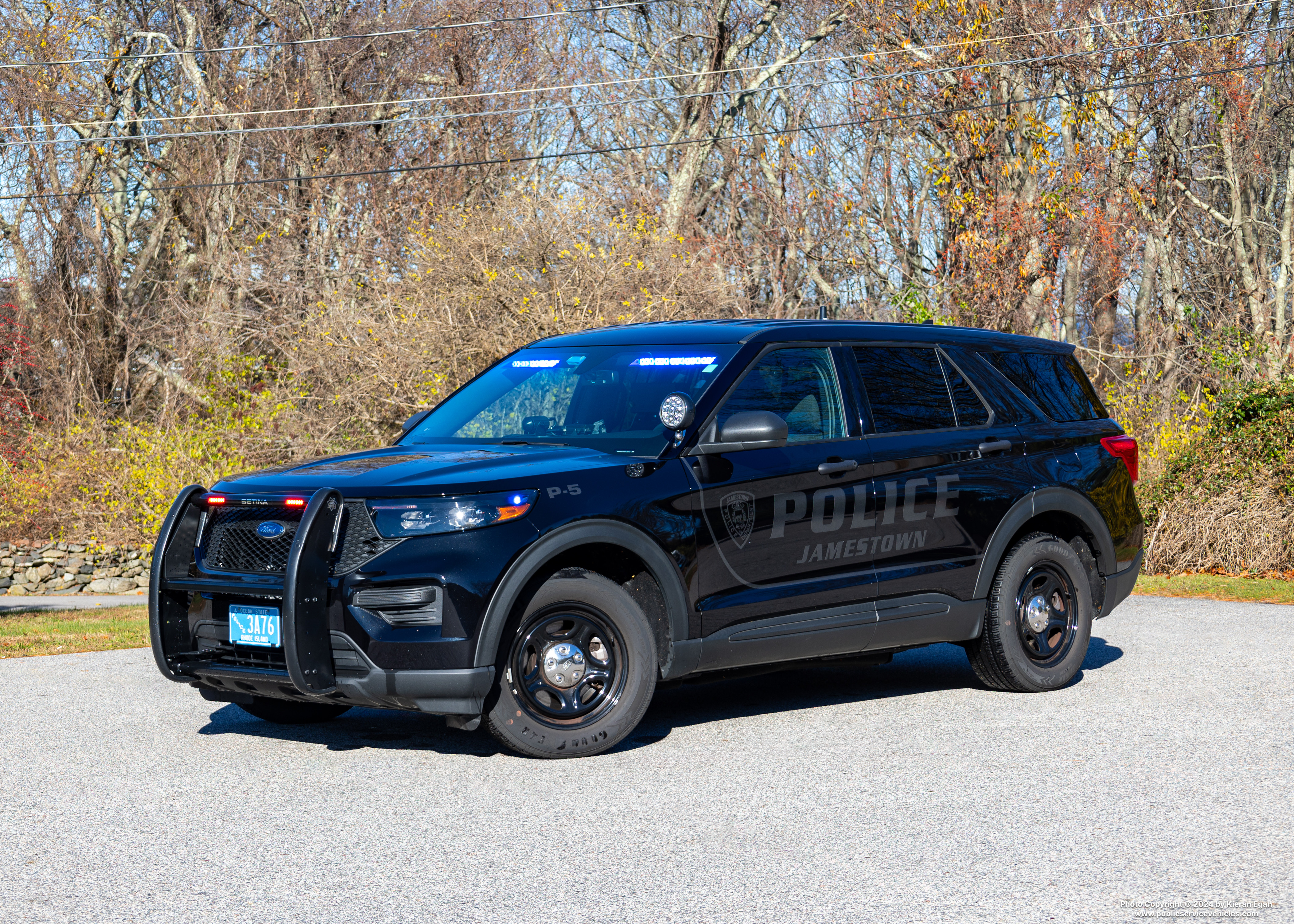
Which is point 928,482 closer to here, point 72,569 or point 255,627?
point 255,627

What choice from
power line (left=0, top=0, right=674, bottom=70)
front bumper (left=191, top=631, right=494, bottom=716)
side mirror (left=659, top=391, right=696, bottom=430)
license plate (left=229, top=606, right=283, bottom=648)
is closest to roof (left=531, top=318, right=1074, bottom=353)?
side mirror (left=659, top=391, right=696, bottom=430)

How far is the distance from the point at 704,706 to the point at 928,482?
5.56 feet

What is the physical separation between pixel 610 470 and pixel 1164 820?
2.64 metres

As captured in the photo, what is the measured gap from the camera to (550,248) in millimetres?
17734

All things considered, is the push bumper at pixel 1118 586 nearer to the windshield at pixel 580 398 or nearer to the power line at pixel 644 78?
the windshield at pixel 580 398

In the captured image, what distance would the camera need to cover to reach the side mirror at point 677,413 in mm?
6672

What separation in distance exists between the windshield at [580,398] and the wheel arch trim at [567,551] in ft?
1.59

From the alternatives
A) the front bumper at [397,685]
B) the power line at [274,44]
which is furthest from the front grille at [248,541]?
the power line at [274,44]

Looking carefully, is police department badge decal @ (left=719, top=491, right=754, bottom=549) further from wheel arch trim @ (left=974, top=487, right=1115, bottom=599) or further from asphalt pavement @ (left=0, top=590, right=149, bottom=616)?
asphalt pavement @ (left=0, top=590, right=149, bottom=616)

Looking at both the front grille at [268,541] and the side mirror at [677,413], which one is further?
the side mirror at [677,413]

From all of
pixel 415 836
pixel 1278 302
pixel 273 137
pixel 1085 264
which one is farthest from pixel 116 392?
pixel 415 836

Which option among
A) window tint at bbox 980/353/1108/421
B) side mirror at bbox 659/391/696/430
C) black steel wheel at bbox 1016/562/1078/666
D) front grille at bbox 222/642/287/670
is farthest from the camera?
window tint at bbox 980/353/1108/421

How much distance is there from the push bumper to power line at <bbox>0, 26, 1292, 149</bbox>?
13074mm

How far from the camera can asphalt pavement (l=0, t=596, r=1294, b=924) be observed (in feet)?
14.5
